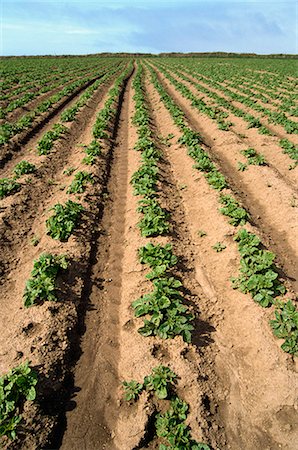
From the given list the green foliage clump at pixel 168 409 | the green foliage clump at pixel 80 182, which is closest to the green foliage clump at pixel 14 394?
the green foliage clump at pixel 168 409

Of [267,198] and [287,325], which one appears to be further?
[267,198]

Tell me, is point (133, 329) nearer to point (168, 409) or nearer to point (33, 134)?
point (168, 409)

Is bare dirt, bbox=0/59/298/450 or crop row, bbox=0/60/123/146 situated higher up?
crop row, bbox=0/60/123/146

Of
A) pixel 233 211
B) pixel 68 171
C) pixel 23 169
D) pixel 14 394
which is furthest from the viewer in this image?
pixel 68 171

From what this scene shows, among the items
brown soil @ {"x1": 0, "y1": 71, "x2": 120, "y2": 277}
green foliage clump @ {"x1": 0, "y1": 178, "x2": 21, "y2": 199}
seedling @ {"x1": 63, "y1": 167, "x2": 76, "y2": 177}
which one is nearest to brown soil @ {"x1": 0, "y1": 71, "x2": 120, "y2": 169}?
brown soil @ {"x1": 0, "y1": 71, "x2": 120, "y2": 277}

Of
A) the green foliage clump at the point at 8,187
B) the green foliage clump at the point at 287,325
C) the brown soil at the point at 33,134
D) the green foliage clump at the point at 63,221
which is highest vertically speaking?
the brown soil at the point at 33,134

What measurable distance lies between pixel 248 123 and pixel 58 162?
40.1ft

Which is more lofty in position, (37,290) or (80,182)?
(80,182)

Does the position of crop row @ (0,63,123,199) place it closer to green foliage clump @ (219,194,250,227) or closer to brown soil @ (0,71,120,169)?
brown soil @ (0,71,120,169)

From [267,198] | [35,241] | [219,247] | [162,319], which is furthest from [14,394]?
→ [267,198]

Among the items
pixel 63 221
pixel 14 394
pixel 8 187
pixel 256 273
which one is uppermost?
pixel 8 187

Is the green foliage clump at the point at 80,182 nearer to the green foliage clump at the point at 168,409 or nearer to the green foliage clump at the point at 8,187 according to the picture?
the green foliage clump at the point at 8,187

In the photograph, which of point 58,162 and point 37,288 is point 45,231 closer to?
point 37,288

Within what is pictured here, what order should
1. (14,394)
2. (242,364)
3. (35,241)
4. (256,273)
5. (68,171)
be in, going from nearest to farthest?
(14,394) < (242,364) < (256,273) < (35,241) < (68,171)
